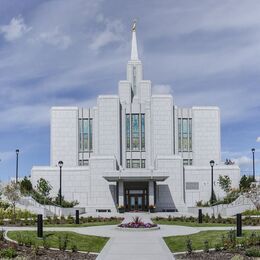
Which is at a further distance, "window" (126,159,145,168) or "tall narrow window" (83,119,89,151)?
"tall narrow window" (83,119,89,151)

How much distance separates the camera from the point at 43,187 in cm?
7288

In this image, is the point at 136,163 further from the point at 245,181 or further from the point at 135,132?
the point at 245,181

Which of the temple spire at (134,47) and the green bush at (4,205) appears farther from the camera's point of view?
the temple spire at (134,47)

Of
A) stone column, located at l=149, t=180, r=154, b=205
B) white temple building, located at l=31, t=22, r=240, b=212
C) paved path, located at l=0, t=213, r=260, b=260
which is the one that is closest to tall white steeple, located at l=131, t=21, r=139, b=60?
white temple building, located at l=31, t=22, r=240, b=212

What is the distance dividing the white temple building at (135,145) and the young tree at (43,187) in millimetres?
2052

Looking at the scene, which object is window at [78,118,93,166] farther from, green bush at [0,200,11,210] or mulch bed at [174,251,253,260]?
mulch bed at [174,251,253,260]

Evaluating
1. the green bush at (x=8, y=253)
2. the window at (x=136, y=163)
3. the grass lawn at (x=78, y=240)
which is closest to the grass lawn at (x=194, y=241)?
the grass lawn at (x=78, y=240)

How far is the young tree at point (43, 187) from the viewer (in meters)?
72.8

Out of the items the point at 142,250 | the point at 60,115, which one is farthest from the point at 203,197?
the point at 142,250

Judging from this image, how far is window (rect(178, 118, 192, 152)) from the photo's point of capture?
87.4 metres

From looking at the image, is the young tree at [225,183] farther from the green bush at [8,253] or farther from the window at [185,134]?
the green bush at [8,253]

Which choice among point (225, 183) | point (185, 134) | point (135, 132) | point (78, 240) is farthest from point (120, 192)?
point (78, 240)

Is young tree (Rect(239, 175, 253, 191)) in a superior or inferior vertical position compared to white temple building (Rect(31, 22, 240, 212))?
inferior

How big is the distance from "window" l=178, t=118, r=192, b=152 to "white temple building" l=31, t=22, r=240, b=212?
0.18 m
